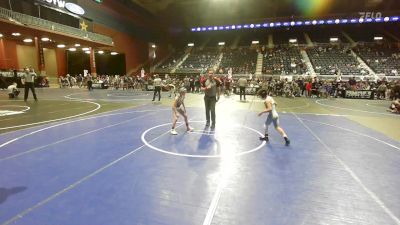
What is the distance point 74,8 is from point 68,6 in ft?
2.48

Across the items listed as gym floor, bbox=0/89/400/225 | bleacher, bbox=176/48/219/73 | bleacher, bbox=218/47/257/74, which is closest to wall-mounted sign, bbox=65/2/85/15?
bleacher, bbox=176/48/219/73

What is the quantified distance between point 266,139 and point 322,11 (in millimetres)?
38349

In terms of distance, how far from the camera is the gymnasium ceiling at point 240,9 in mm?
36594

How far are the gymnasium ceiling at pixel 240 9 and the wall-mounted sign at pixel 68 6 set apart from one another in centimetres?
1057

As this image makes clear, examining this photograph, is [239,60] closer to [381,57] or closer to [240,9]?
[240,9]

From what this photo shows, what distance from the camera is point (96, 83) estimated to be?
29375mm

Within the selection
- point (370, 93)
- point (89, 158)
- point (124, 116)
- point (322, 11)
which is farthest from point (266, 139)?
point (322, 11)

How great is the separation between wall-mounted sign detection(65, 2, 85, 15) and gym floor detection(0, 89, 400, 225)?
22.1m

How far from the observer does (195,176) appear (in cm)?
461

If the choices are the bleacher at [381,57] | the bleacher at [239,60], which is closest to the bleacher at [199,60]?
→ the bleacher at [239,60]

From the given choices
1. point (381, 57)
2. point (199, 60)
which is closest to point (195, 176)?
point (199, 60)

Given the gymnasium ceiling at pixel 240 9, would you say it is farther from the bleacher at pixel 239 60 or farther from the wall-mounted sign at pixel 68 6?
the wall-mounted sign at pixel 68 6

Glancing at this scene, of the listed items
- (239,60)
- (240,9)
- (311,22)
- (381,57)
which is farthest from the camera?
(240,9)

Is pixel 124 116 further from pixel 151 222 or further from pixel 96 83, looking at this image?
pixel 96 83
